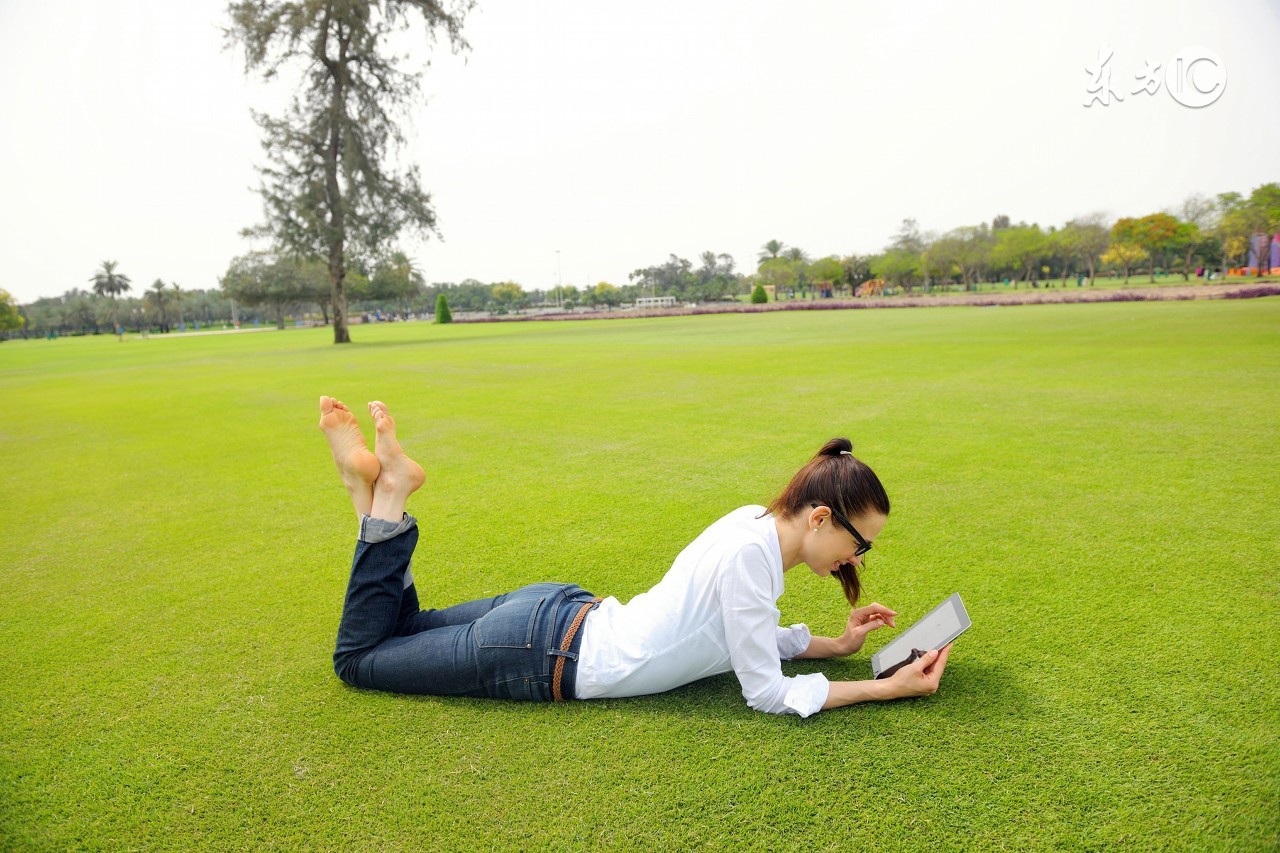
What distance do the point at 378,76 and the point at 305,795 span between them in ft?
111

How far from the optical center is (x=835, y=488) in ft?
7.48

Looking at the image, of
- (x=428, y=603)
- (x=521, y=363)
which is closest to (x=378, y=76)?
(x=521, y=363)

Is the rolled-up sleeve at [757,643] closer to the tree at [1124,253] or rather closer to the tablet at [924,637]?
the tablet at [924,637]

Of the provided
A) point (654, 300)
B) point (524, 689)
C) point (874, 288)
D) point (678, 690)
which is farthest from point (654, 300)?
point (524, 689)

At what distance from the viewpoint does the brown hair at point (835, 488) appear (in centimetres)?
224

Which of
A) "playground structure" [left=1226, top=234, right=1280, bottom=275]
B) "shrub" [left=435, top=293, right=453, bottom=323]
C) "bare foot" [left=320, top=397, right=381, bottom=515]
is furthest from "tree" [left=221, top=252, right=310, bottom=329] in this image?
"playground structure" [left=1226, top=234, right=1280, bottom=275]

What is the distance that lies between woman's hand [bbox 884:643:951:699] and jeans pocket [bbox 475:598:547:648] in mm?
1251

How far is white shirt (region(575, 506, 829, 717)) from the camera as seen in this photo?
225 cm

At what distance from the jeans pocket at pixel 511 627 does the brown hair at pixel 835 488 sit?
925 mm

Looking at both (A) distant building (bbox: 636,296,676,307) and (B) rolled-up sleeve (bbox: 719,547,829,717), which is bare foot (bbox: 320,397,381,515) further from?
(A) distant building (bbox: 636,296,676,307)

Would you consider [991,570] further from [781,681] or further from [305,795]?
[305,795]

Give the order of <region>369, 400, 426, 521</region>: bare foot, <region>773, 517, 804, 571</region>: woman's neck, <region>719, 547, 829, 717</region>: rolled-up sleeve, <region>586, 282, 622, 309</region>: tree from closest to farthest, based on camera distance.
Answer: <region>719, 547, 829, 717</region>: rolled-up sleeve → <region>773, 517, 804, 571</region>: woman's neck → <region>369, 400, 426, 521</region>: bare foot → <region>586, 282, 622, 309</region>: tree

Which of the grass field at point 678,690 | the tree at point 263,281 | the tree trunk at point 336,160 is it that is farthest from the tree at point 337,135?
the tree at point 263,281

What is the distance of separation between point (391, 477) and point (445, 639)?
67cm
